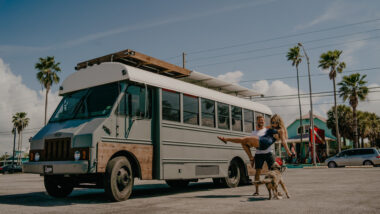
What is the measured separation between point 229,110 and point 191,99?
217 cm

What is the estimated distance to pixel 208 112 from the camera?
10508 millimetres

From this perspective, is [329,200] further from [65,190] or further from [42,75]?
[42,75]

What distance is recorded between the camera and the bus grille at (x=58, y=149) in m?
7.22

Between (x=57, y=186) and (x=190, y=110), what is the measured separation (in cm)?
393

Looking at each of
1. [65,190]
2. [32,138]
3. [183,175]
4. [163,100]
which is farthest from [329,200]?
[32,138]

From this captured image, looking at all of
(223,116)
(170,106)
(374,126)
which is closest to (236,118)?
(223,116)

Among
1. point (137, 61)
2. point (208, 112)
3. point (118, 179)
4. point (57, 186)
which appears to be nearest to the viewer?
point (118, 179)

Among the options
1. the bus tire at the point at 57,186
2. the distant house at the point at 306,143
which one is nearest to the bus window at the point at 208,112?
the bus tire at the point at 57,186

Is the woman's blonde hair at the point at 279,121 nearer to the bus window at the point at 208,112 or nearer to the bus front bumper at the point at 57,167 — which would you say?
the bus window at the point at 208,112

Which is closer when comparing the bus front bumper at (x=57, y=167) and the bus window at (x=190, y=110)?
the bus front bumper at (x=57, y=167)

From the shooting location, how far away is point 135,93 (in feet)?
26.4

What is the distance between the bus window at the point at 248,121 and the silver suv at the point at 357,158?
1901 centimetres

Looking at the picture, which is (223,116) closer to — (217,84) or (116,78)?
(217,84)

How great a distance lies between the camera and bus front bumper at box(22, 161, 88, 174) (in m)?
6.73
